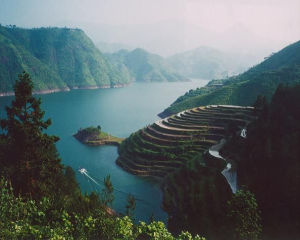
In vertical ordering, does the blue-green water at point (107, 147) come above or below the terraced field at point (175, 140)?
below

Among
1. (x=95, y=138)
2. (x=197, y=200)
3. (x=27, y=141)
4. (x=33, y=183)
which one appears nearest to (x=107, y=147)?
(x=95, y=138)

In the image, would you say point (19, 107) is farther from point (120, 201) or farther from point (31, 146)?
point (120, 201)

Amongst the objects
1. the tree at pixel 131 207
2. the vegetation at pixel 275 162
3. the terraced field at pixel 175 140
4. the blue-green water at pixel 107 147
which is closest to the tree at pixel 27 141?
the tree at pixel 131 207

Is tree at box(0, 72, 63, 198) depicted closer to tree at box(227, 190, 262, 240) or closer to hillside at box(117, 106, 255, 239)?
tree at box(227, 190, 262, 240)

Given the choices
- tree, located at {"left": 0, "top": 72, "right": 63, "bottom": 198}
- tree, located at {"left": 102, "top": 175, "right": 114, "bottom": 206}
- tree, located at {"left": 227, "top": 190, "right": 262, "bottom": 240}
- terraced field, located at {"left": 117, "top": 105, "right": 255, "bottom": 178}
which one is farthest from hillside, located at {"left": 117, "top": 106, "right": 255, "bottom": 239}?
tree, located at {"left": 0, "top": 72, "right": 63, "bottom": 198}

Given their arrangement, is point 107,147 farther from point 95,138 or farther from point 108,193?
point 108,193

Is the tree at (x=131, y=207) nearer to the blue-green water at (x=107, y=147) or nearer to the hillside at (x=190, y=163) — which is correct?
the blue-green water at (x=107, y=147)
